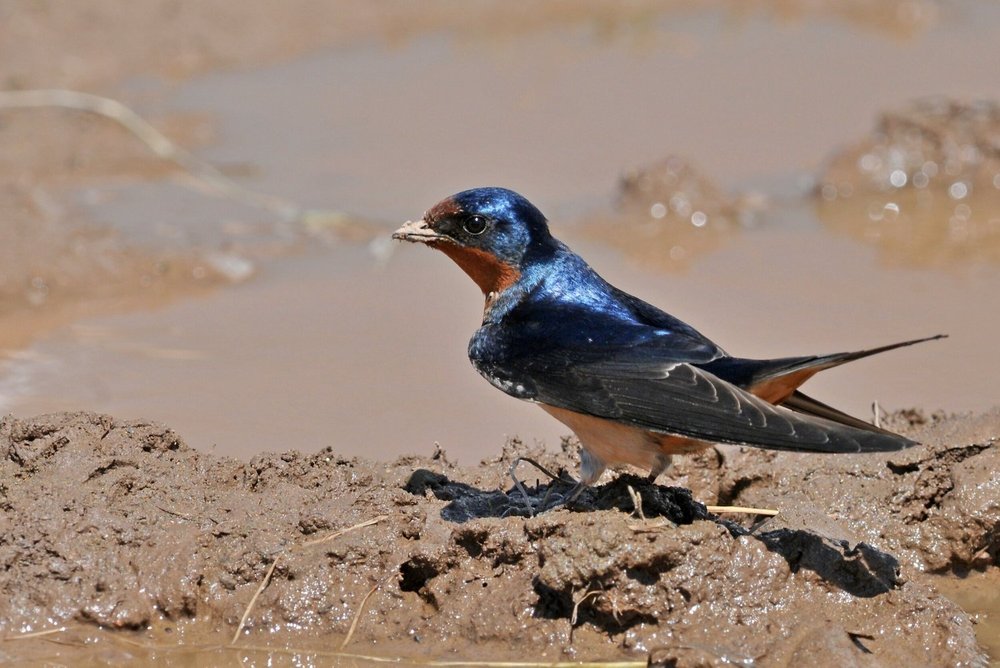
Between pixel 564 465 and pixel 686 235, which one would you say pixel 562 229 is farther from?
pixel 564 465

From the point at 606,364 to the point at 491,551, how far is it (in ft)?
2.27

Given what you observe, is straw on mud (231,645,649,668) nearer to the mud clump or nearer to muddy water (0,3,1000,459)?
the mud clump

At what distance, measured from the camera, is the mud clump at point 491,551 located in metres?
4.44

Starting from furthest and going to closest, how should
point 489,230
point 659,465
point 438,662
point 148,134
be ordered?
point 148,134 < point 489,230 < point 659,465 < point 438,662

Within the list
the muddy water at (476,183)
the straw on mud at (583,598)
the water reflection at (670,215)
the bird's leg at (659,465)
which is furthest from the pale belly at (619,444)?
the water reflection at (670,215)

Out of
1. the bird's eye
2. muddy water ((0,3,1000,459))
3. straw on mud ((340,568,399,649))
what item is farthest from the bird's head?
muddy water ((0,3,1000,459))

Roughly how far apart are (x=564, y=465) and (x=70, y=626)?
1822 millimetres

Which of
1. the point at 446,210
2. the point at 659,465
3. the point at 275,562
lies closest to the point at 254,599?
the point at 275,562

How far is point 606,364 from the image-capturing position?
15.5ft

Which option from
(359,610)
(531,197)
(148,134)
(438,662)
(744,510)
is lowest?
(438,662)

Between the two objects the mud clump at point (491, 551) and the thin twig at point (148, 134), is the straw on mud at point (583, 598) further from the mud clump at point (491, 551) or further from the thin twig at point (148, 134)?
the thin twig at point (148, 134)

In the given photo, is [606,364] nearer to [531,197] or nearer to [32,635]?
[32,635]

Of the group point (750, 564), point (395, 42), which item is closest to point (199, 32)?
point (395, 42)

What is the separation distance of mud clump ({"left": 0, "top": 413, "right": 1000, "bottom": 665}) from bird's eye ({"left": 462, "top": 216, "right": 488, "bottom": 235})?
2.78ft
